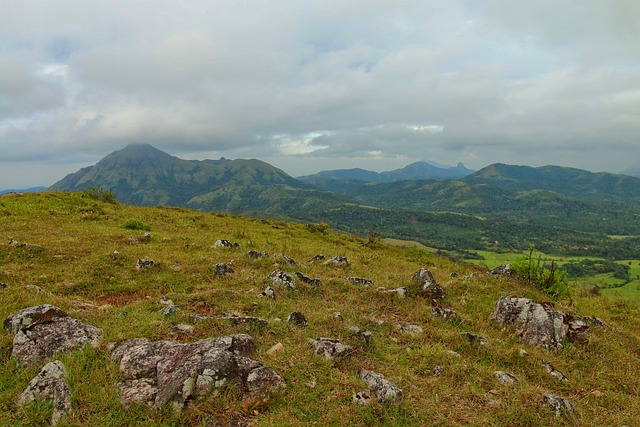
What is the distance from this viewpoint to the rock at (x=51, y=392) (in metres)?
6.48

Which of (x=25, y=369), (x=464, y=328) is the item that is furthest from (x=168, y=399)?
(x=464, y=328)

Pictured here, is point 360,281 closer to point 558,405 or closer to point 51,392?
point 558,405

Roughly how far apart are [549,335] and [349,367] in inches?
285

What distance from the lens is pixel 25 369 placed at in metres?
7.45

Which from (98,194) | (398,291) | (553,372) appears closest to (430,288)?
(398,291)

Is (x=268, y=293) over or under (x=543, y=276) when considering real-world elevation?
over

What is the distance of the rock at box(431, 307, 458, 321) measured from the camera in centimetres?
1234

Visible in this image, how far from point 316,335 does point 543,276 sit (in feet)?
42.9

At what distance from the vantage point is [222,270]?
52.4 ft

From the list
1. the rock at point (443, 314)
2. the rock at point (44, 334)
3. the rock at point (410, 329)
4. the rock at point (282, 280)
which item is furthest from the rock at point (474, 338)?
the rock at point (44, 334)

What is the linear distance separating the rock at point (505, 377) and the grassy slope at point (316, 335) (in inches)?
8.0

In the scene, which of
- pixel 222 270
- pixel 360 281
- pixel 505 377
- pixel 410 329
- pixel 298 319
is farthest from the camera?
pixel 222 270

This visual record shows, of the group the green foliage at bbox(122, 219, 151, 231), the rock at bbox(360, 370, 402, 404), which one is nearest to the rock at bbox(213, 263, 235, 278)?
the rock at bbox(360, 370, 402, 404)

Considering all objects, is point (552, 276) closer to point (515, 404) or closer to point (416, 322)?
point (416, 322)
